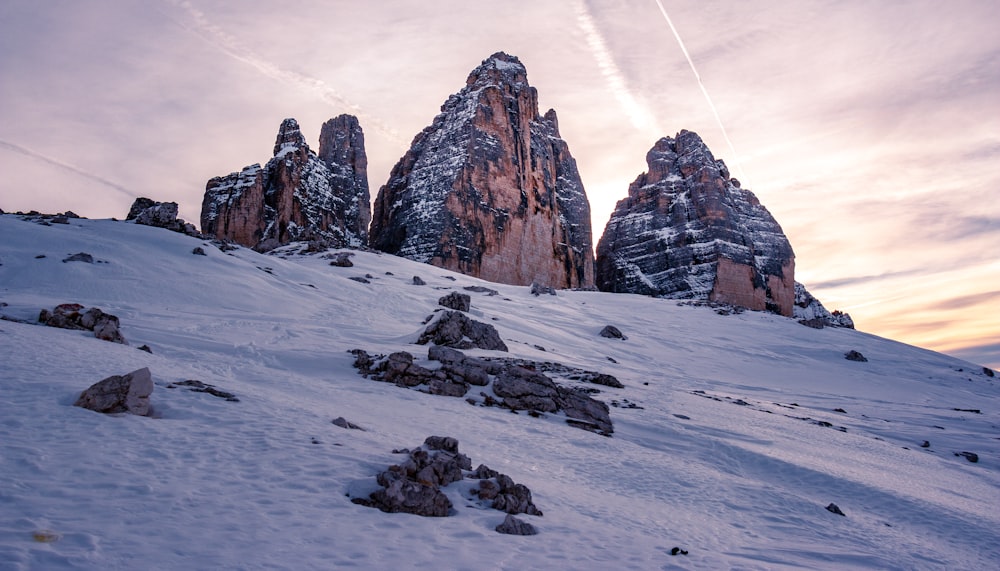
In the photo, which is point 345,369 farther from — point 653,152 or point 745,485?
point 653,152

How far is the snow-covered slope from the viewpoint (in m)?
4.76

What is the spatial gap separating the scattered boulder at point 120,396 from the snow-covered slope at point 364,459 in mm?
257

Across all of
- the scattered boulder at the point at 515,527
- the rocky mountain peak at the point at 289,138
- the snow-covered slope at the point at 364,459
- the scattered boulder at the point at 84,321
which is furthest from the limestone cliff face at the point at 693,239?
the scattered boulder at the point at 515,527

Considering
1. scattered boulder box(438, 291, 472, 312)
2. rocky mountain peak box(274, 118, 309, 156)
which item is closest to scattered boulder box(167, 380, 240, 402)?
scattered boulder box(438, 291, 472, 312)

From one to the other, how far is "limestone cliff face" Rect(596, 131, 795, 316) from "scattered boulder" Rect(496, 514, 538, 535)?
81380 mm

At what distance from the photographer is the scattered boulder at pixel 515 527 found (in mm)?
5773

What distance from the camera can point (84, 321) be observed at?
14.3 m

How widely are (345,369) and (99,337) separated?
20.2 ft

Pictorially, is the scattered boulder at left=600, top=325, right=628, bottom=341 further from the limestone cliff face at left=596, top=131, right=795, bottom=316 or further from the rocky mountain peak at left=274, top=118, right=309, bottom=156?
the rocky mountain peak at left=274, top=118, right=309, bottom=156

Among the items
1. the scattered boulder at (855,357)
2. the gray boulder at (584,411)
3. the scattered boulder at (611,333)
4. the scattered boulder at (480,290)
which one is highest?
the scattered boulder at (480,290)

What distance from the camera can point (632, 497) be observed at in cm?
840

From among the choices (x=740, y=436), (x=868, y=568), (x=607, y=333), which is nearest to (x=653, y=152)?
(x=607, y=333)

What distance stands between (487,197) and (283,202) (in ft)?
95.8

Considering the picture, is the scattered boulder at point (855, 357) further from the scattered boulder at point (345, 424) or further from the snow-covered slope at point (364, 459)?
the scattered boulder at point (345, 424)
